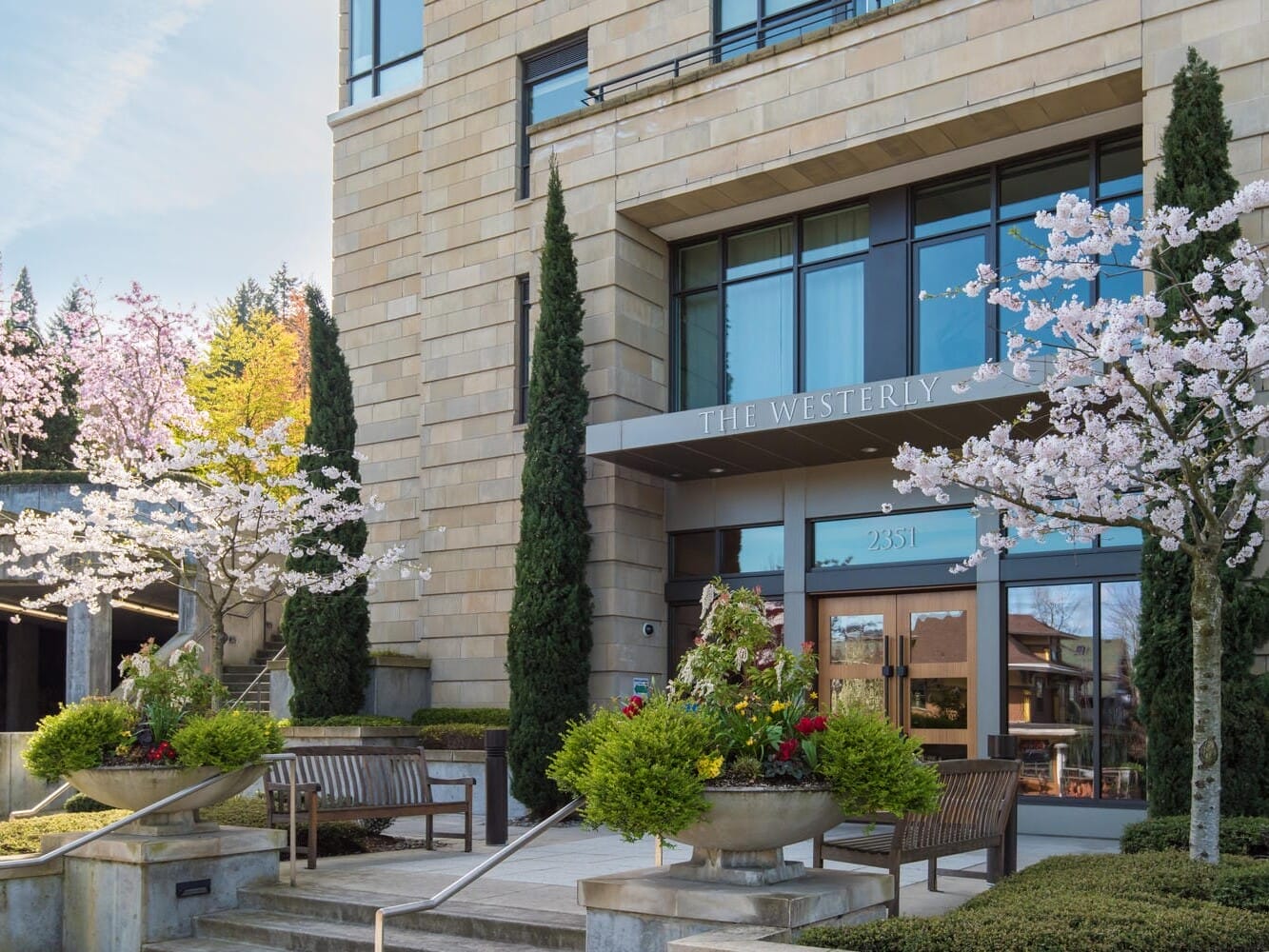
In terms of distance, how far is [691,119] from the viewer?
16.4 metres

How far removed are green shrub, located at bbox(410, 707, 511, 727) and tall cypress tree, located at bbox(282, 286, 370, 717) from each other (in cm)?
95

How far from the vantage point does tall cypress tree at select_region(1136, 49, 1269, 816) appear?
1127 centimetres

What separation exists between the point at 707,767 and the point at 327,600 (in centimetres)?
1245

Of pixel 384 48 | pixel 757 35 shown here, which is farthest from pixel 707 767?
pixel 384 48

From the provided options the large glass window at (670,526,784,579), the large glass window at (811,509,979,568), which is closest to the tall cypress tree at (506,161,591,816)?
the large glass window at (670,526,784,579)

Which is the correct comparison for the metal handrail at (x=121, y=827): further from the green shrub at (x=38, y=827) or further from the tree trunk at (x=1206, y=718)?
the tree trunk at (x=1206, y=718)

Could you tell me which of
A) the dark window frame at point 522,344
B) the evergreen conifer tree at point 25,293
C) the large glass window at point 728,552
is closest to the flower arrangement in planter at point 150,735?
the large glass window at point 728,552

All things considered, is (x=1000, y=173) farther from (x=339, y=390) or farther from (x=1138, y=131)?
(x=339, y=390)

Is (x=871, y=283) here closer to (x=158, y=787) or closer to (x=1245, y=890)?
(x=1245, y=890)

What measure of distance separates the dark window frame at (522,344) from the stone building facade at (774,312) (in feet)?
0.19

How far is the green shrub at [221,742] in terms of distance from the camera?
32.7ft

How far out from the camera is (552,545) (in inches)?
642

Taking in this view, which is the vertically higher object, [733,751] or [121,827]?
[733,751]

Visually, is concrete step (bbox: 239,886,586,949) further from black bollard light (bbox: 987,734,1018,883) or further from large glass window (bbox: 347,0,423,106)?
large glass window (bbox: 347,0,423,106)
